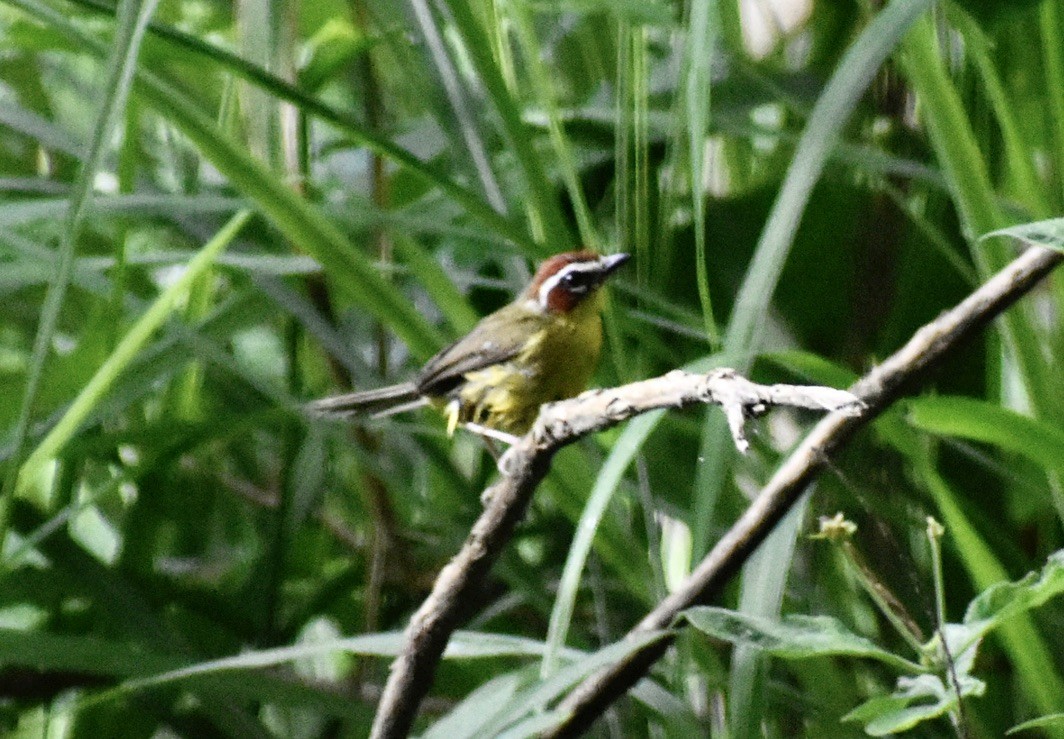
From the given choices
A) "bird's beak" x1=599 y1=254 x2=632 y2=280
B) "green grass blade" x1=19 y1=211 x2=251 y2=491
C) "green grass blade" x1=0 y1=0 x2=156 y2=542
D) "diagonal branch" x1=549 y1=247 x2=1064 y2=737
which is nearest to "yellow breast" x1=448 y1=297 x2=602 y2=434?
"bird's beak" x1=599 y1=254 x2=632 y2=280

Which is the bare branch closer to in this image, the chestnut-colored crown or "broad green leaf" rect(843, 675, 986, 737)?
"broad green leaf" rect(843, 675, 986, 737)

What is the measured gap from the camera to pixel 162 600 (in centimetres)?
129

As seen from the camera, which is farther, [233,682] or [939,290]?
[939,290]

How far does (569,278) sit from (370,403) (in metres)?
0.21

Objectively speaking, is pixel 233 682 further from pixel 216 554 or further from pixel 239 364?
pixel 216 554

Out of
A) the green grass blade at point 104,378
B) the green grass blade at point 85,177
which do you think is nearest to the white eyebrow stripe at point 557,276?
the green grass blade at point 104,378

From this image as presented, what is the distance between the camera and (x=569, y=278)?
4.01 feet

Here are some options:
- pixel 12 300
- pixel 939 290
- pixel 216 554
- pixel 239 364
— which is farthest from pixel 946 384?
pixel 12 300

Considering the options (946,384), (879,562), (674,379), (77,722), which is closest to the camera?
(674,379)

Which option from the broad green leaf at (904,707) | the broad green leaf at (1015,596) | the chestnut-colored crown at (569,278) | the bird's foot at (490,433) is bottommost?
the broad green leaf at (904,707)

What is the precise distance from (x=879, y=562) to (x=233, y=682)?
1.70ft

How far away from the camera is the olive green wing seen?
3.78ft

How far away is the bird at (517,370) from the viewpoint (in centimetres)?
120

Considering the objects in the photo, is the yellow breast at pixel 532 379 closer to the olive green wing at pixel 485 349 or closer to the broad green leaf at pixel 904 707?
the olive green wing at pixel 485 349
